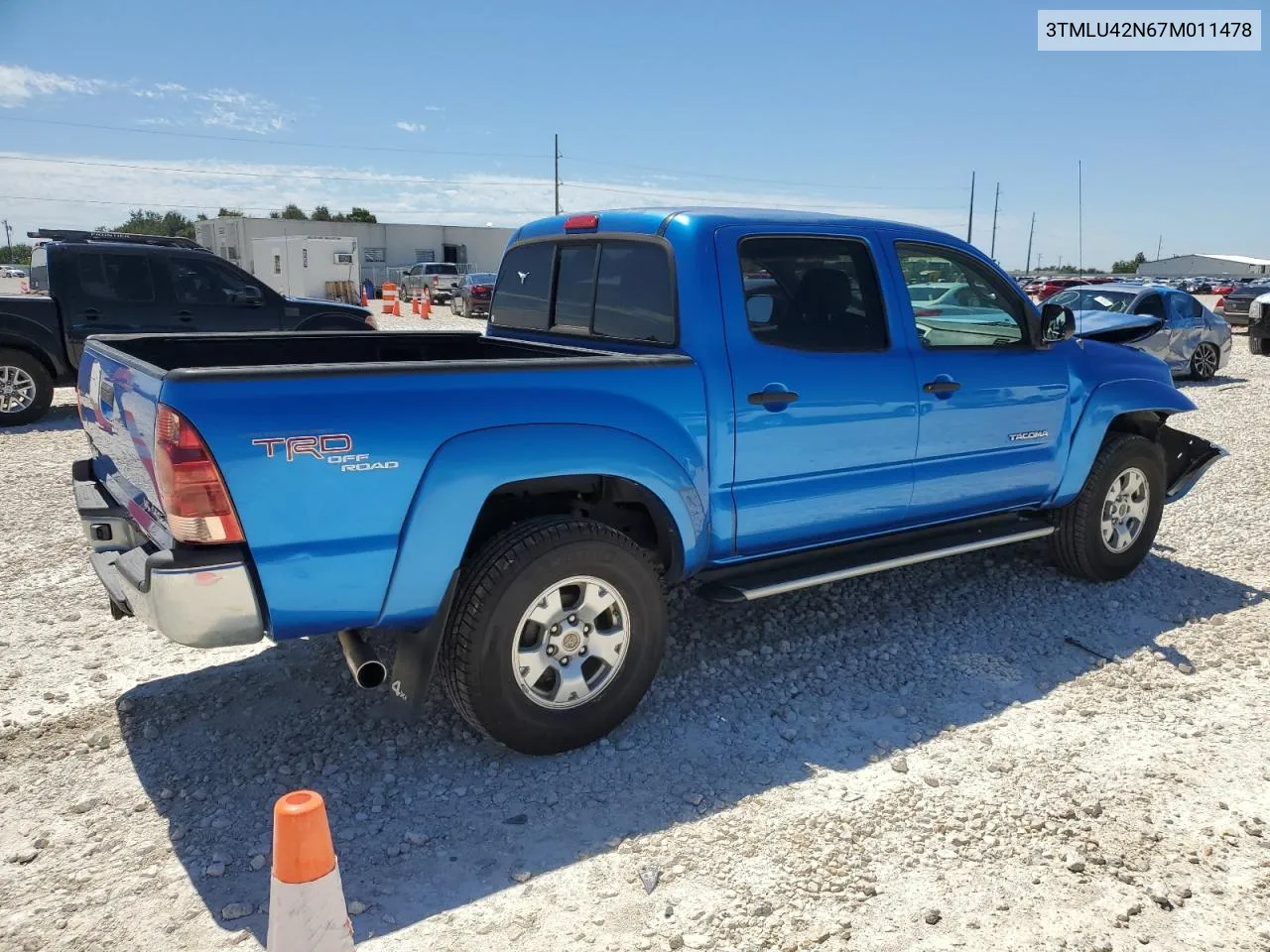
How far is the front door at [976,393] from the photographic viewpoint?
173 inches

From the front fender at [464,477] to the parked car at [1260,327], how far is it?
19817 mm

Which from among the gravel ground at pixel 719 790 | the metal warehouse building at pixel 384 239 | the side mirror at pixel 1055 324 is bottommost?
the gravel ground at pixel 719 790

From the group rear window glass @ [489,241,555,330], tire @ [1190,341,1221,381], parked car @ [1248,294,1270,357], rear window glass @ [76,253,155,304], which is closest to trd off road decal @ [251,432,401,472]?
rear window glass @ [489,241,555,330]

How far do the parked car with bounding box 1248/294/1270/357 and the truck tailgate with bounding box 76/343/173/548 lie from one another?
2082 cm

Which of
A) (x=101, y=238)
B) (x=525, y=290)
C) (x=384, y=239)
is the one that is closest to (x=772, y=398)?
(x=525, y=290)

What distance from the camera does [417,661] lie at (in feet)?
10.7

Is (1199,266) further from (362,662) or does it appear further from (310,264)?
(362,662)

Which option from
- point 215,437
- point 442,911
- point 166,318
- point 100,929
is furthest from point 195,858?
point 166,318

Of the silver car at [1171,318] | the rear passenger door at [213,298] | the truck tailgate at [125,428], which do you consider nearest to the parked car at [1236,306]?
the silver car at [1171,318]

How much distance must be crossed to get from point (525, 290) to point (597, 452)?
5.81 ft

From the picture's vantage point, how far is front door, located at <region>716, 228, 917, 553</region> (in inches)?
149

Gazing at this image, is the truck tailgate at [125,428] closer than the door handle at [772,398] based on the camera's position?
Yes

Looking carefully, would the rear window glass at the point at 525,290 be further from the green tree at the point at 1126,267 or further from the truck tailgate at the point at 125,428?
the green tree at the point at 1126,267

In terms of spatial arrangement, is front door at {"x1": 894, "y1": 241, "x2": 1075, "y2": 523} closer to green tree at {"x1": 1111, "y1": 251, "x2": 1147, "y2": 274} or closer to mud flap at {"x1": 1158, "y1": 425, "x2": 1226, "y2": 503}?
mud flap at {"x1": 1158, "y1": 425, "x2": 1226, "y2": 503}
